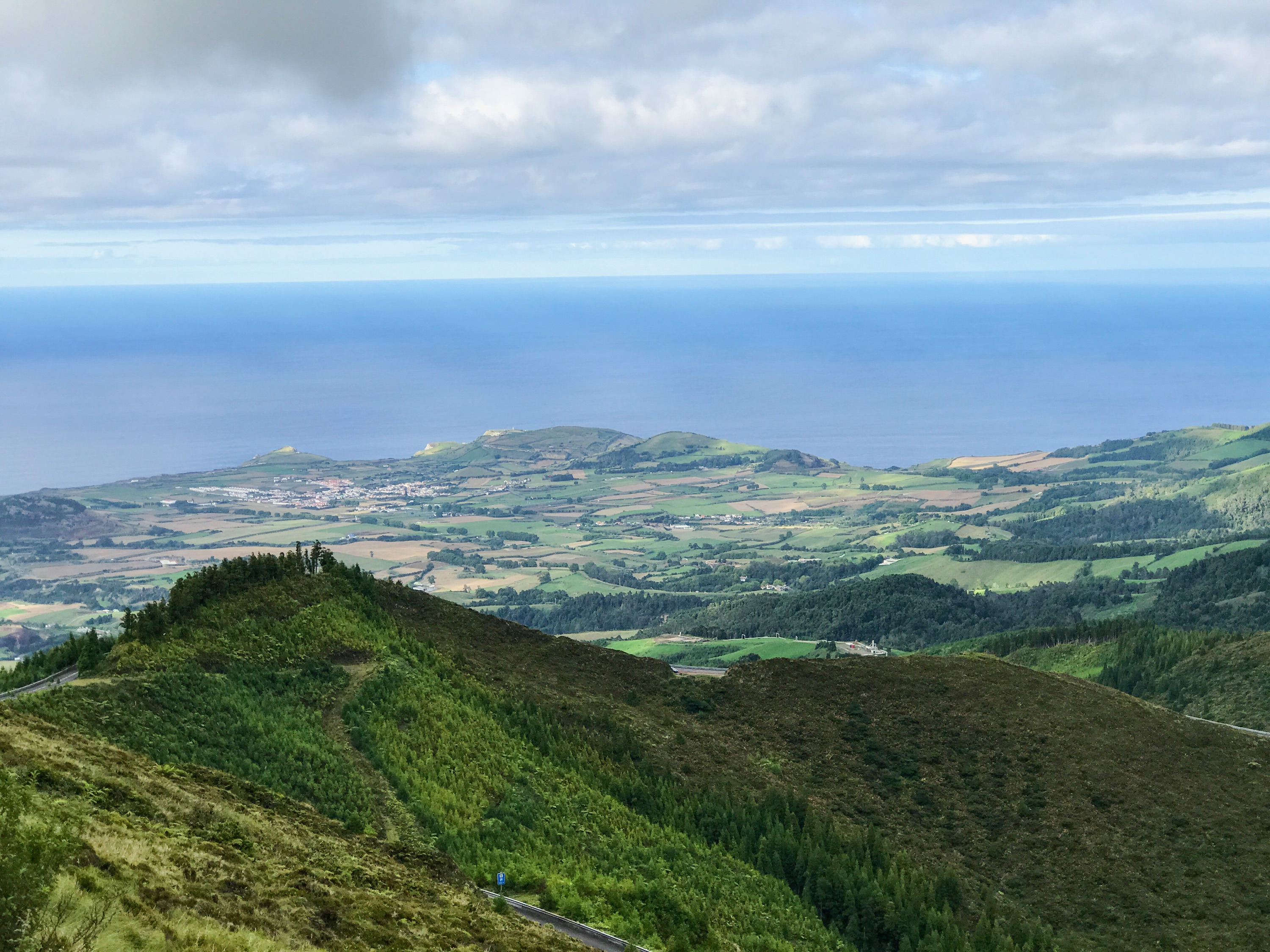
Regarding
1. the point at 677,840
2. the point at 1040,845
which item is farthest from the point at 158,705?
the point at 1040,845

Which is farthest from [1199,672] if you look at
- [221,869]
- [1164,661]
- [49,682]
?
[221,869]

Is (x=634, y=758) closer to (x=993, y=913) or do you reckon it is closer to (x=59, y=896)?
(x=993, y=913)

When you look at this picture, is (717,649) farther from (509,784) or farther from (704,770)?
(509,784)

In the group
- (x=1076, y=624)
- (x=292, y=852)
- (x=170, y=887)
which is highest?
(x=170, y=887)

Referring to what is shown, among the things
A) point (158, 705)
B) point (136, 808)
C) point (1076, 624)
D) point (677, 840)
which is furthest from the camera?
point (1076, 624)

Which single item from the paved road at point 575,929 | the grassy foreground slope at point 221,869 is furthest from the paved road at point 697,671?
the grassy foreground slope at point 221,869

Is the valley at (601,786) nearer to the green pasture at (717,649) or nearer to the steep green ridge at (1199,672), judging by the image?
the steep green ridge at (1199,672)
